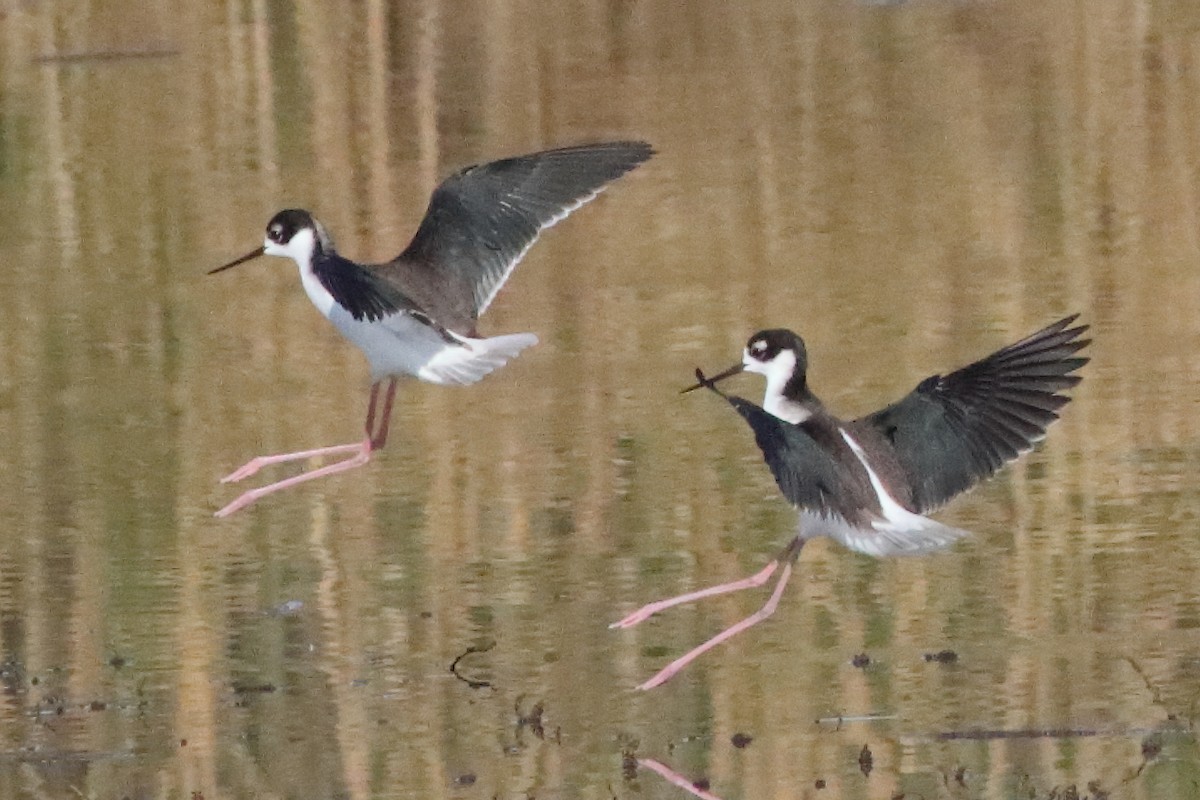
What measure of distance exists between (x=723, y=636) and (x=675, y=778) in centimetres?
69

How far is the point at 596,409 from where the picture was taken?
6.98 m

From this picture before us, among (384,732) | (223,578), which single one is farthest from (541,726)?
(223,578)

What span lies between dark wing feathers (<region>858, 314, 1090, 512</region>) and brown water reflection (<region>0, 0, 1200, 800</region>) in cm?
24

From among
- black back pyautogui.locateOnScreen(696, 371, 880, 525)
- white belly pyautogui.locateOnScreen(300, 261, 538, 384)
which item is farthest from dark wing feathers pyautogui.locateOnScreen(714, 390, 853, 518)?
white belly pyautogui.locateOnScreen(300, 261, 538, 384)

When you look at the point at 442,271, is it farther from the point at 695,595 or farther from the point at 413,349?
the point at 695,595

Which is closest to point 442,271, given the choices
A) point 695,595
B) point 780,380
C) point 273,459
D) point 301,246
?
point 301,246

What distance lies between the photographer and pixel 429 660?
5.17 metres

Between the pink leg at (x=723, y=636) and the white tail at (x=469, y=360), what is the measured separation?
845 mm

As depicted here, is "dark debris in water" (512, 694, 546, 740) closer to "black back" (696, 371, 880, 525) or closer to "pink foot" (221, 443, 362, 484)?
"black back" (696, 371, 880, 525)

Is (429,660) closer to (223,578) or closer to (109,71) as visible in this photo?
(223,578)

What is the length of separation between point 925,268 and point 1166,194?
3.88ft

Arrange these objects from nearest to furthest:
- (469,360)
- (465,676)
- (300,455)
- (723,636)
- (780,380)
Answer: (465,676) → (723,636) → (780,380) → (469,360) → (300,455)

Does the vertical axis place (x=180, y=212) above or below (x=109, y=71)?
below

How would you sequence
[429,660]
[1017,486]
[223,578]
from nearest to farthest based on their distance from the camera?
Answer: [429,660]
[223,578]
[1017,486]
